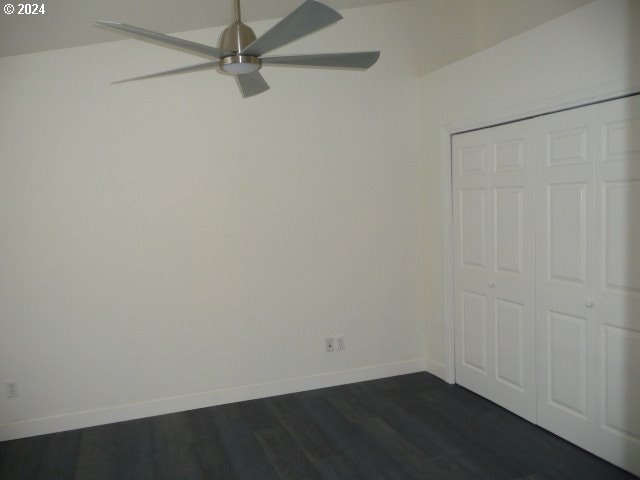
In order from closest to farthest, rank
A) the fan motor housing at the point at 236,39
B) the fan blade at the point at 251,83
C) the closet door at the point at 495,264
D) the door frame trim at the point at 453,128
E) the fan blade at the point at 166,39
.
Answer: the fan blade at the point at 166,39, the fan motor housing at the point at 236,39, the fan blade at the point at 251,83, the door frame trim at the point at 453,128, the closet door at the point at 495,264

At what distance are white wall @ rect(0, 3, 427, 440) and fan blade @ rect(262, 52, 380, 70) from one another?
6.13 feet

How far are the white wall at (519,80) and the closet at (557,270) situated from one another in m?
0.12

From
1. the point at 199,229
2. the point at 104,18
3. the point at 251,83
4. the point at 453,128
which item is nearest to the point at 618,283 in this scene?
the point at 453,128

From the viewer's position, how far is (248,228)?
12.9 ft

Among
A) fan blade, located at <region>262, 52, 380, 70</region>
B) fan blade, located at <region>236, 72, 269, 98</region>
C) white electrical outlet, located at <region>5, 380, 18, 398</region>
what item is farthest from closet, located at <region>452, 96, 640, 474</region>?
white electrical outlet, located at <region>5, 380, 18, 398</region>

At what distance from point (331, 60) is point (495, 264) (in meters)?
2.14

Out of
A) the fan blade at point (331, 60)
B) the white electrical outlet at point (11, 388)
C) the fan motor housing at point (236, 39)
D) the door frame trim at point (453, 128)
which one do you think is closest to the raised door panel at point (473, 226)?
the door frame trim at point (453, 128)

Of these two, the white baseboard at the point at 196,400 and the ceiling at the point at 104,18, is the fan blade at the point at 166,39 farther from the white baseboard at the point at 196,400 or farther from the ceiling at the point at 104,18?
the white baseboard at the point at 196,400

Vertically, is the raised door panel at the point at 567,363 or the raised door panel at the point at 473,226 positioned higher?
the raised door panel at the point at 473,226

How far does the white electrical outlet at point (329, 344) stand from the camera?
13.8 ft

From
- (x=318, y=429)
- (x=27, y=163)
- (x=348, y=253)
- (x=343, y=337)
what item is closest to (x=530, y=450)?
(x=318, y=429)

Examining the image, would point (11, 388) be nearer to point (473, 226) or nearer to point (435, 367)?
point (435, 367)

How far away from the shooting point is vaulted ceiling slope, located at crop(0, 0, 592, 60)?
114 inches

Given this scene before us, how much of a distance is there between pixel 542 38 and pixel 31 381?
3.86 metres
